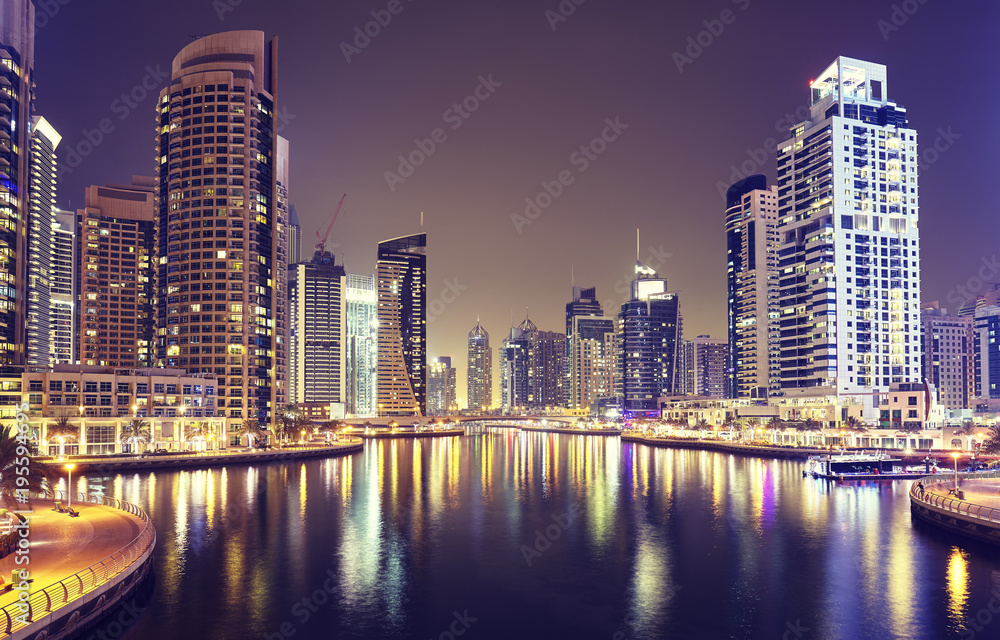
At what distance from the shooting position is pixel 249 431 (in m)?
188

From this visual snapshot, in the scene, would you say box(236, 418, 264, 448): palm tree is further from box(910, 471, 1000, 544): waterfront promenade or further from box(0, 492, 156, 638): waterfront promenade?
box(910, 471, 1000, 544): waterfront promenade

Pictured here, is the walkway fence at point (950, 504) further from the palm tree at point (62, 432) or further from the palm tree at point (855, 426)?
the palm tree at point (62, 432)

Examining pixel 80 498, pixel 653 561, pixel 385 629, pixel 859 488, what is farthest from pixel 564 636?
pixel 859 488

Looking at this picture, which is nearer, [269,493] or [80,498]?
[80,498]

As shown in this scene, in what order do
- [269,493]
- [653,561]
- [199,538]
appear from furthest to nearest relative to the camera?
[269,493], [199,538], [653,561]

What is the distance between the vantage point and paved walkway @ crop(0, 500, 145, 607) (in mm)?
46053

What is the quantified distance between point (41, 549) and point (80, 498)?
29.8 metres

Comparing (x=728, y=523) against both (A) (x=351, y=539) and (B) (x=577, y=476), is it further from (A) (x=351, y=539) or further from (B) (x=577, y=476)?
(B) (x=577, y=476)

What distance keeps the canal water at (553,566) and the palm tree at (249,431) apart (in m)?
67.2

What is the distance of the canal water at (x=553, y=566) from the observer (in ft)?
168

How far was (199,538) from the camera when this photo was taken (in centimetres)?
Result: 7588

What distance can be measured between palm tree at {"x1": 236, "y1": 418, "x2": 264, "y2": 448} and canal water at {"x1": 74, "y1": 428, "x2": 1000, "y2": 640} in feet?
220

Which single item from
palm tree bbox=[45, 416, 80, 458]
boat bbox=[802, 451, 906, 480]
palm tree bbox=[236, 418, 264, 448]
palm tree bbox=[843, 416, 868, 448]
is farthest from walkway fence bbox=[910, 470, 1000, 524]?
palm tree bbox=[236, 418, 264, 448]

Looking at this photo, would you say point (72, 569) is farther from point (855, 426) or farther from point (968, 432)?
point (855, 426)
